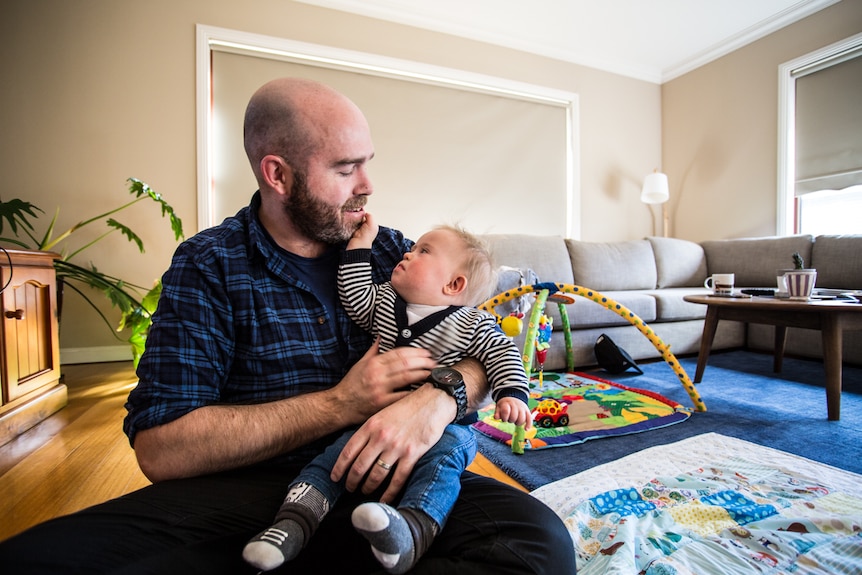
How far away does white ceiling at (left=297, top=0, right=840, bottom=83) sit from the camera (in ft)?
12.6

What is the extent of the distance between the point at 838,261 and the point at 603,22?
295 cm

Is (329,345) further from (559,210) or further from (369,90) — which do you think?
(559,210)

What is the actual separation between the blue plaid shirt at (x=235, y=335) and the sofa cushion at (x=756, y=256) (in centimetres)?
398

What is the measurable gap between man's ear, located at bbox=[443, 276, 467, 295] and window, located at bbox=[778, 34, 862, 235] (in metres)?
4.52

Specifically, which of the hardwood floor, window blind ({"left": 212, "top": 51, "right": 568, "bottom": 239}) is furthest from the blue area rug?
window blind ({"left": 212, "top": 51, "right": 568, "bottom": 239})

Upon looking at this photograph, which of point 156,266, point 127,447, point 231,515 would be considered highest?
point 156,266

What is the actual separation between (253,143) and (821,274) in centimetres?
412

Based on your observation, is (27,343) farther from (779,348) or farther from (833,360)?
(779,348)

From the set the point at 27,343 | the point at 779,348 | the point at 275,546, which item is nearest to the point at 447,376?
the point at 275,546

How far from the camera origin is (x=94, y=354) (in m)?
3.24

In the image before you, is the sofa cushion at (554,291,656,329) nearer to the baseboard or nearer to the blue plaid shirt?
the blue plaid shirt

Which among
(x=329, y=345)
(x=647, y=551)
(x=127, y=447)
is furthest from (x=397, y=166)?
(x=647, y=551)

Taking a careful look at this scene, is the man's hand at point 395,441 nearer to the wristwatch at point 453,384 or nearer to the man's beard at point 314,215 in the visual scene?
the wristwatch at point 453,384

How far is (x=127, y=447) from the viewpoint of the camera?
1673 millimetres
